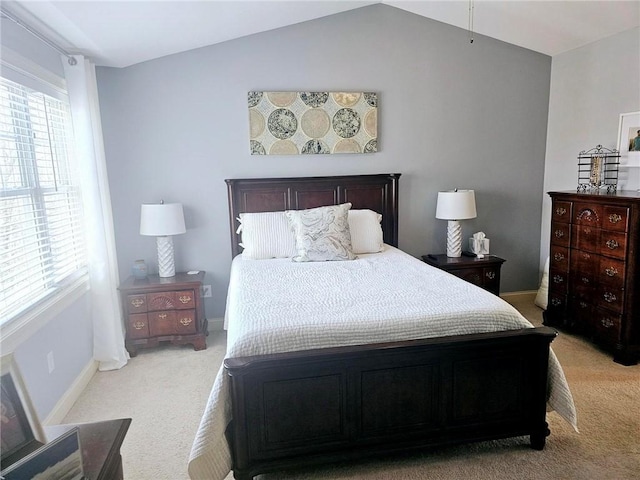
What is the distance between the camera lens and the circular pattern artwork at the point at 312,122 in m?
3.88

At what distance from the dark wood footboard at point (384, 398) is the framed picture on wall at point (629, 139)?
2151 mm

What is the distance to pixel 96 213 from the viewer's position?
328 cm

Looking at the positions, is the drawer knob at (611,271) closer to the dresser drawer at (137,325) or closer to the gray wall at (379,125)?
the gray wall at (379,125)

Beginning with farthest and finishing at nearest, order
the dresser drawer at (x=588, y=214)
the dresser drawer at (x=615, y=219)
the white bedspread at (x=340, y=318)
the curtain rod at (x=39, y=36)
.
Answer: the dresser drawer at (x=588, y=214), the dresser drawer at (x=615, y=219), the curtain rod at (x=39, y=36), the white bedspread at (x=340, y=318)

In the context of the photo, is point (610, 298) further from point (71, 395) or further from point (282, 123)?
point (71, 395)

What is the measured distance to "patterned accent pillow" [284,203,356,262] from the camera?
3.38 meters

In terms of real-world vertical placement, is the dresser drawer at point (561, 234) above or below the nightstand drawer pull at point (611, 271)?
above

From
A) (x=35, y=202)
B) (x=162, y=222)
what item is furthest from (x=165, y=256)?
(x=35, y=202)

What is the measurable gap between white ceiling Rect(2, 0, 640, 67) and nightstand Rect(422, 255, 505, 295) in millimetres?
2031

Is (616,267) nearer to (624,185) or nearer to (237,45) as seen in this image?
(624,185)

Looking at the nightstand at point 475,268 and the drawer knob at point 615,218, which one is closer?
the drawer knob at point 615,218

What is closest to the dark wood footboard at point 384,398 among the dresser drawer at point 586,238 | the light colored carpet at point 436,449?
the light colored carpet at point 436,449

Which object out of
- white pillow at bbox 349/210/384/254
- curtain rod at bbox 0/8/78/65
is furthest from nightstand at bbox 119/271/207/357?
curtain rod at bbox 0/8/78/65

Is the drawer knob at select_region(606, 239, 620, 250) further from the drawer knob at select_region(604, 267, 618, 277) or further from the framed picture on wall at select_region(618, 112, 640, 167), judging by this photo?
the framed picture on wall at select_region(618, 112, 640, 167)
